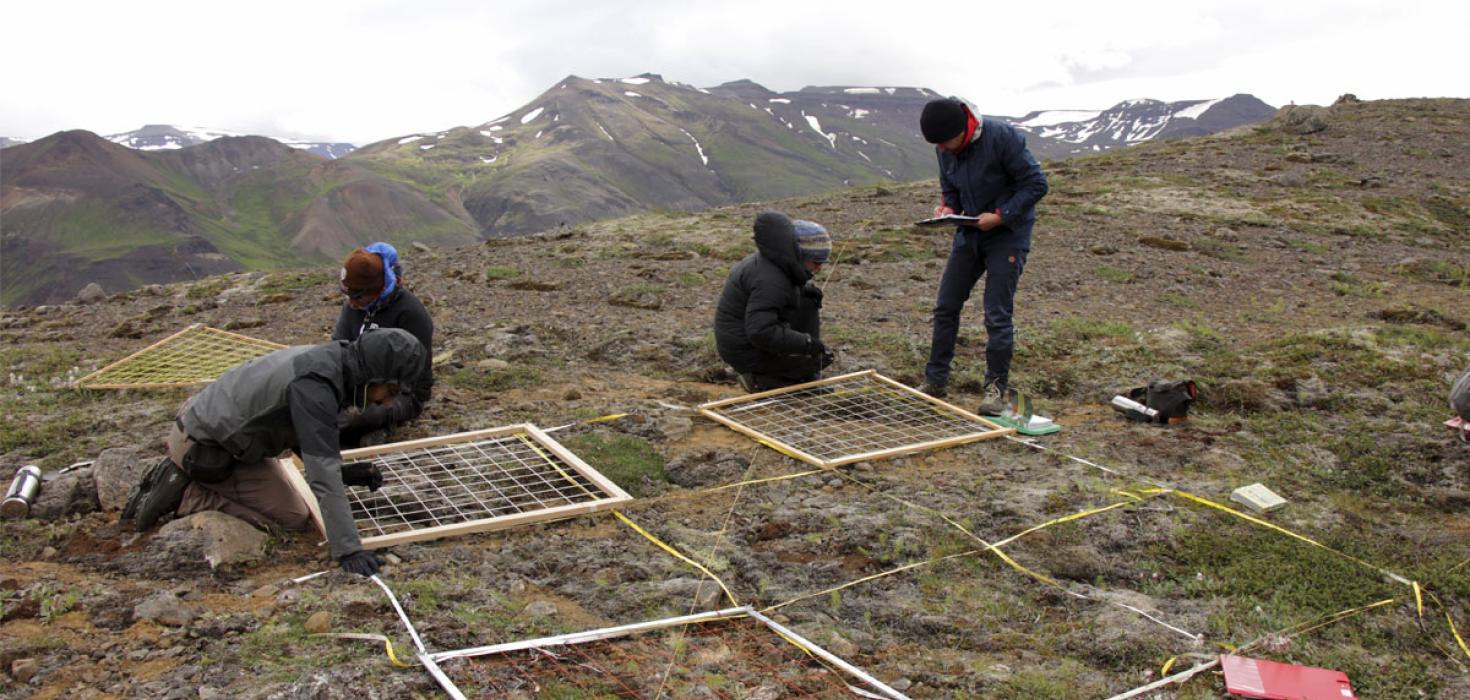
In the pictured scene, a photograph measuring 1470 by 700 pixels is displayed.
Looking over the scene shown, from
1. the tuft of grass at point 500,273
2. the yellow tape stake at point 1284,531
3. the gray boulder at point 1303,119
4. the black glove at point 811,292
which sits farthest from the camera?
the gray boulder at point 1303,119

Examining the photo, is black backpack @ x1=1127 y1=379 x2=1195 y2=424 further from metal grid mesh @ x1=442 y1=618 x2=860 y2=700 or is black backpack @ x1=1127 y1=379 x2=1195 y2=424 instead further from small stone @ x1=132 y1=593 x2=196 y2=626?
small stone @ x1=132 y1=593 x2=196 y2=626

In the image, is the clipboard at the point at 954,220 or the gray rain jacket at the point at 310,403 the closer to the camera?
the gray rain jacket at the point at 310,403

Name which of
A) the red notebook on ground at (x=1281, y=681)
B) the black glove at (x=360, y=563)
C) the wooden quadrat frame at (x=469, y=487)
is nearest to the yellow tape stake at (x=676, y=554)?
the wooden quadrat frame at (x=469, y=487)

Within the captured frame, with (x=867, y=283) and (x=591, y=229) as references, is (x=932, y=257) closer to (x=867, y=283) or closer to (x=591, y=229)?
(x=867, y=283)

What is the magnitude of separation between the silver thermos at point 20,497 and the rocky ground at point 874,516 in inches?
4.0

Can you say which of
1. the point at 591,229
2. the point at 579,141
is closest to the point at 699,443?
the point at 591,229

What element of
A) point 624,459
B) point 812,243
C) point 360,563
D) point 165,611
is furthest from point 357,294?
point 812,243

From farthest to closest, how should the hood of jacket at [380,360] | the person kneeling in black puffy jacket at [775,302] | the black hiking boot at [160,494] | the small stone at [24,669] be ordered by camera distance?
the person kneeling in black puffy jacket at [775,302] → the black hiking boot at [160,494] → the hood of jacket at [380,360] → the small stone at [24,669]

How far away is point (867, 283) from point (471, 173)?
171 m

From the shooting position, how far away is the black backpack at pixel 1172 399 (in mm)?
6371

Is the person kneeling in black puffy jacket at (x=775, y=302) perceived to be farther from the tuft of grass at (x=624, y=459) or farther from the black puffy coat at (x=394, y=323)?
the black puffy coat at (x=394, y=323)

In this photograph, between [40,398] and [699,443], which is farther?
[40,398]

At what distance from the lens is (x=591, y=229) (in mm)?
16953

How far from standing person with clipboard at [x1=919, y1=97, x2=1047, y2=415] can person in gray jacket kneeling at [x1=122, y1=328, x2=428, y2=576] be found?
3.94 m
